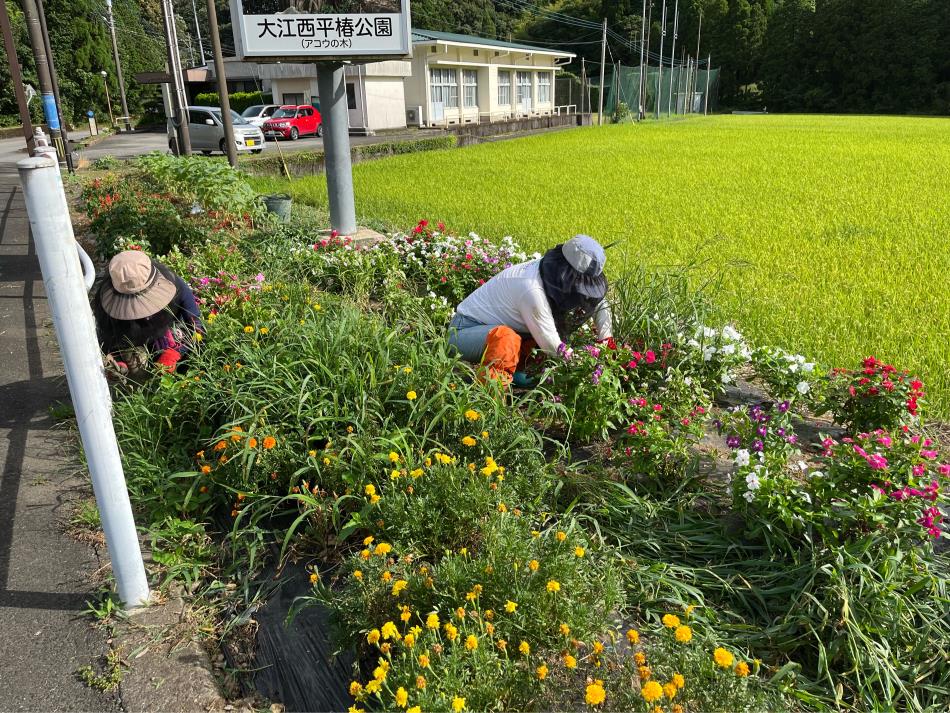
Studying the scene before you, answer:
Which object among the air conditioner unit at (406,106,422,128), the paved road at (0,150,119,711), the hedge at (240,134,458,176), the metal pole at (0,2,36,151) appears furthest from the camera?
the air conditioner unit at (406,106,422,128)

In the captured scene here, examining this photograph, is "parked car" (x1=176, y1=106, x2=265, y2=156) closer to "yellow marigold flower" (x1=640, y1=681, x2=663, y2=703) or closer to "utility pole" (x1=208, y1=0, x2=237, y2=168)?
"utility pole" (x1=208, y1=0, x2=237, y2=168)

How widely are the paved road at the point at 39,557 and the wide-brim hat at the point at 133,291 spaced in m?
0.71

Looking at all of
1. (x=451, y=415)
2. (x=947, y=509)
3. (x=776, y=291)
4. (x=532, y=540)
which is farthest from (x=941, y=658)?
(x=776, y=291)

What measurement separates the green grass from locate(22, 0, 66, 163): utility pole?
169 inches

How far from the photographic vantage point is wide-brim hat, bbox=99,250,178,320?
3480 millimetres

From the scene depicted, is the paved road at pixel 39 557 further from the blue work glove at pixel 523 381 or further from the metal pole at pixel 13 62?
the metal pole at pixel 13 62

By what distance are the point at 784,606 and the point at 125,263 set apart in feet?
11.0

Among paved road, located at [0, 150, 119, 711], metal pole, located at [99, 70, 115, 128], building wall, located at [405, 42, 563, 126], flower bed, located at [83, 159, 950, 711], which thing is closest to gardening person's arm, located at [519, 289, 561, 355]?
flower bed, located at [83, 159, 950, 711]

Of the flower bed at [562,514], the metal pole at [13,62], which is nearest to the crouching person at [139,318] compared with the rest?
the flower bed at [562,514]

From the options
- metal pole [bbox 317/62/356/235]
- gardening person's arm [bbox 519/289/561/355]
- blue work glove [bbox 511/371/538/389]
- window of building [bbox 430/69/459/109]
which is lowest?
blue work glove [bbox 511/371/538/389]

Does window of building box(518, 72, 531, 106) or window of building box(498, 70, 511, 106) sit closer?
window of building box(498, 70, 511, 106)

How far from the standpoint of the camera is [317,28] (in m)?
6.05

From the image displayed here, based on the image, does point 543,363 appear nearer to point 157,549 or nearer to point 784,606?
point 784,606

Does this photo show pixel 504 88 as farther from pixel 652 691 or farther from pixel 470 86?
pixel 652 691
